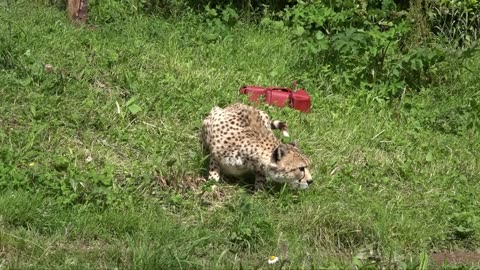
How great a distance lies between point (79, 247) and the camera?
5422mm

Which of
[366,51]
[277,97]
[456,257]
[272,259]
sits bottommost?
[456,257]

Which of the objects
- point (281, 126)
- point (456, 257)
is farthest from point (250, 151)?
point (456, 257)

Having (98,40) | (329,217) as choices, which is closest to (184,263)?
(329,217)

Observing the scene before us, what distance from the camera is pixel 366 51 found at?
811 cm

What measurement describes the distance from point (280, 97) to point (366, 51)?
106 cm

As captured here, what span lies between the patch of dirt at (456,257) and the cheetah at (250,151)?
3.45 ft

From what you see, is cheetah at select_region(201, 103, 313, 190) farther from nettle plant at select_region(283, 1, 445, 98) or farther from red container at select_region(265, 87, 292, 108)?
nettle plant at select_region(283, 1, 445, 98)

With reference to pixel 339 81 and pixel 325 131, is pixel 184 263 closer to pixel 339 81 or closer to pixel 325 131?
pixel 325 131

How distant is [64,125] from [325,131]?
82.7 inches

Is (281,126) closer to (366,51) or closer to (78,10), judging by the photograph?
(366,51)

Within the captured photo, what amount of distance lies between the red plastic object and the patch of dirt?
79.7 inches

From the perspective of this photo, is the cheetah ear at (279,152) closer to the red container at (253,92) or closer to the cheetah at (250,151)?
the cheetah at (250,151)

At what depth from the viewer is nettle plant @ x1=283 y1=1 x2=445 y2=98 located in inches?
315

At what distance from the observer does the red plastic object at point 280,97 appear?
24.7 ft
